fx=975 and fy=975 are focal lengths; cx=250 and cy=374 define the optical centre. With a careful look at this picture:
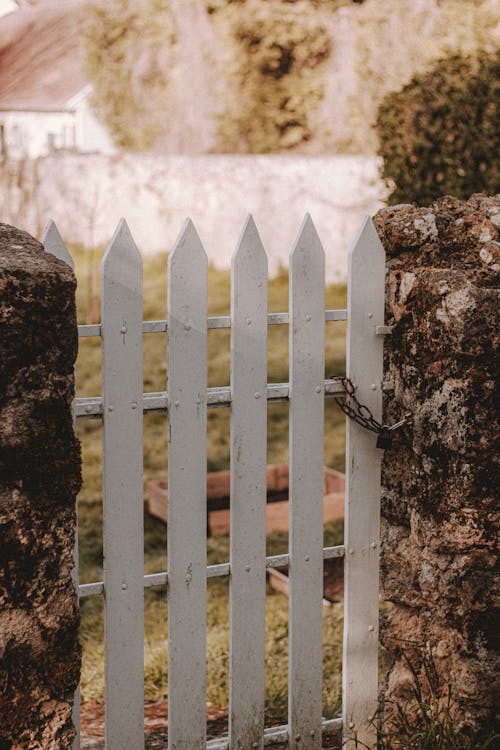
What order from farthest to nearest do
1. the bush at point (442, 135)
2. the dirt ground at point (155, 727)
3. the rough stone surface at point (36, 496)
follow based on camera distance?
the bush at point (442, 135) → the dirt ground at point (155, 727) → the rough stone surface at point (36, 496)

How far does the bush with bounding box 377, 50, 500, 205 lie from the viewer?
6.75 metres

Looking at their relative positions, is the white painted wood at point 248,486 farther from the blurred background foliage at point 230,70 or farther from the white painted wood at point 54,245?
the blurred background foliage at point 230,70

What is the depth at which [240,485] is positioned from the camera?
106 inches

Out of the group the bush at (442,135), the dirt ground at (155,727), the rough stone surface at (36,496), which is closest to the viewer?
the rough stone surface at (36,496)

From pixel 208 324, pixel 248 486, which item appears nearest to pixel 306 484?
pixel 248 486

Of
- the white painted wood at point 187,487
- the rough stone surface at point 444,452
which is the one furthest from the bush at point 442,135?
the white painted wood at point 187,487

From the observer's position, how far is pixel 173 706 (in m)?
2.65

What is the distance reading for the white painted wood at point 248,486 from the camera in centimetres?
265

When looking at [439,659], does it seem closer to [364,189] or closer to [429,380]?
[429,380]

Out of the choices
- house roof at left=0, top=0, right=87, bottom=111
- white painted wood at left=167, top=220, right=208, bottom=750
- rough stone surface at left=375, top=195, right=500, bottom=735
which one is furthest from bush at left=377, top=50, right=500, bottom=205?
house roof at left=0, top=0, right=87, bottom=111

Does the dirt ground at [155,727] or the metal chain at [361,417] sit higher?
the metal chain at [361,417]

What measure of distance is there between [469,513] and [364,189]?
1033 cm

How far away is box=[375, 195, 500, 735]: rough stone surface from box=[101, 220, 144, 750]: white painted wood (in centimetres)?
78

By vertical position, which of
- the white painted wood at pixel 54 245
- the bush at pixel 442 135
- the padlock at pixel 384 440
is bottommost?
the padlock at pixel 384 440
